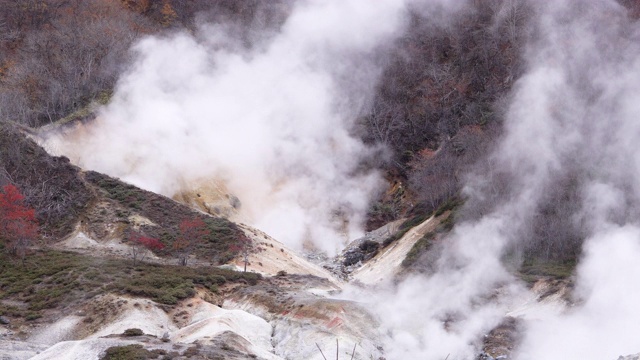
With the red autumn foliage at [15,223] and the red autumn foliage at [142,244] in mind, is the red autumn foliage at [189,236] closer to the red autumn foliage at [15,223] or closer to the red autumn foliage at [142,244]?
the red autumn foliage at [142,244]

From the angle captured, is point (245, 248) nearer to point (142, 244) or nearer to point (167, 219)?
point (167, 219)

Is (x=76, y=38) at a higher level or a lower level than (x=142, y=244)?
higher

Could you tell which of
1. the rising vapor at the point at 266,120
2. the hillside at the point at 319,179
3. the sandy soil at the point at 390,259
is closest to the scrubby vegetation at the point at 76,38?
the hillside at the point at 319,179

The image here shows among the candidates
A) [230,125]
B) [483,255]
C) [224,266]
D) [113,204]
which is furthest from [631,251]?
[230,125]

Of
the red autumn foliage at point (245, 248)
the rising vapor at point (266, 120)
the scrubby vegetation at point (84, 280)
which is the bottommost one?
the scrubby vegetation at point (84, 280)

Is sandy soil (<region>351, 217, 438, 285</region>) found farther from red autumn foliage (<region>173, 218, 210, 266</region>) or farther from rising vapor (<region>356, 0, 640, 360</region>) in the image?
red autumn foliage (<region>173, 218, 210, 266</region>)

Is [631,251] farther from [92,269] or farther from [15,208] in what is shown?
[15,208]

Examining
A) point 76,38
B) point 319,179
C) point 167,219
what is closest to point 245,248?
point 167,219
